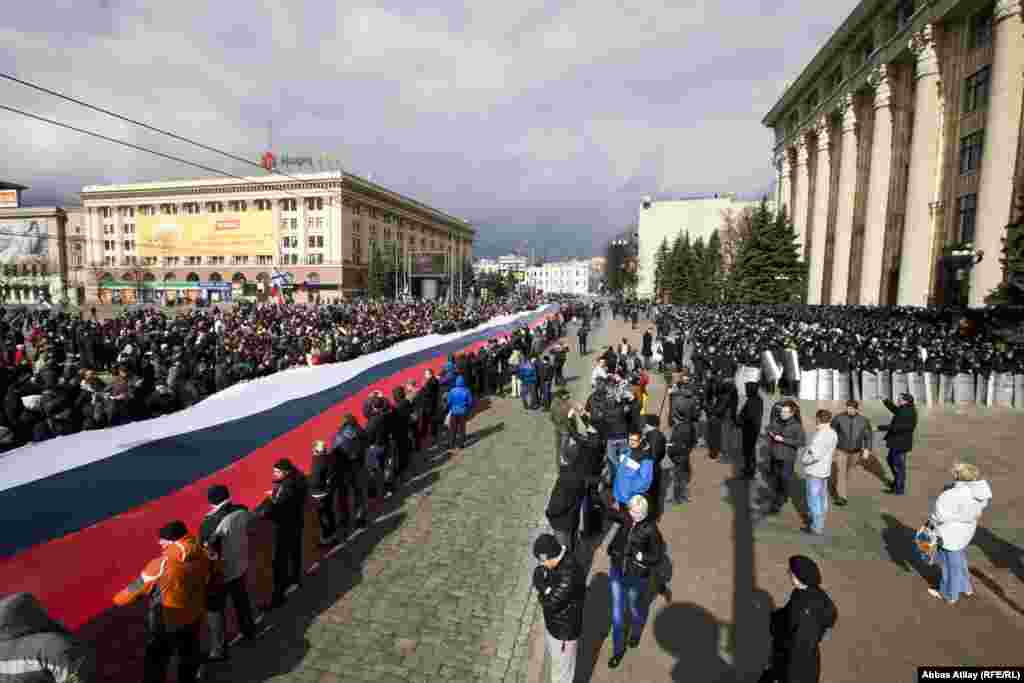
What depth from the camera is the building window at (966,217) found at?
28625mm

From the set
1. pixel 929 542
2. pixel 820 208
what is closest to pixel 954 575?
pixel 929 542

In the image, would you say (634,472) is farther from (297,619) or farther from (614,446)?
(297,619)

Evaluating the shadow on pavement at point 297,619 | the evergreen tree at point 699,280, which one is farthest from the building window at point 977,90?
the shadow on pavement at point 297,619

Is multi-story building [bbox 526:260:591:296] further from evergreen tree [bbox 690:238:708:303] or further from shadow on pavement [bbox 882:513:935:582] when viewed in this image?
shadow on pavement [bbox 882:513:935:582]

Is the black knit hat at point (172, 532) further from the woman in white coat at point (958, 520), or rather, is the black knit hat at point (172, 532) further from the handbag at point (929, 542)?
the handbag at point (929, 542)

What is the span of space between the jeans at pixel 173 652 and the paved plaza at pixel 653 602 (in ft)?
1.41

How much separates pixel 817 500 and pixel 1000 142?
1210 inches

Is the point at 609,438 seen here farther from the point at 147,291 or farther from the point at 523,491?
the point at 147,291

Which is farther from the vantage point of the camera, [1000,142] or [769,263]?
[769,263]

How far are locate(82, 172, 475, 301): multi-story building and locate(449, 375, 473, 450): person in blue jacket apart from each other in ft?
204

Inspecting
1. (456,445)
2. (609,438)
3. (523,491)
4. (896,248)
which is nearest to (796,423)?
(609,438)

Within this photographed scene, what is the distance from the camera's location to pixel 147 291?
82.9 meters

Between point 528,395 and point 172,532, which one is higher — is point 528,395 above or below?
below

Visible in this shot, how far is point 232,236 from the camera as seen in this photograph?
79.6 metres
